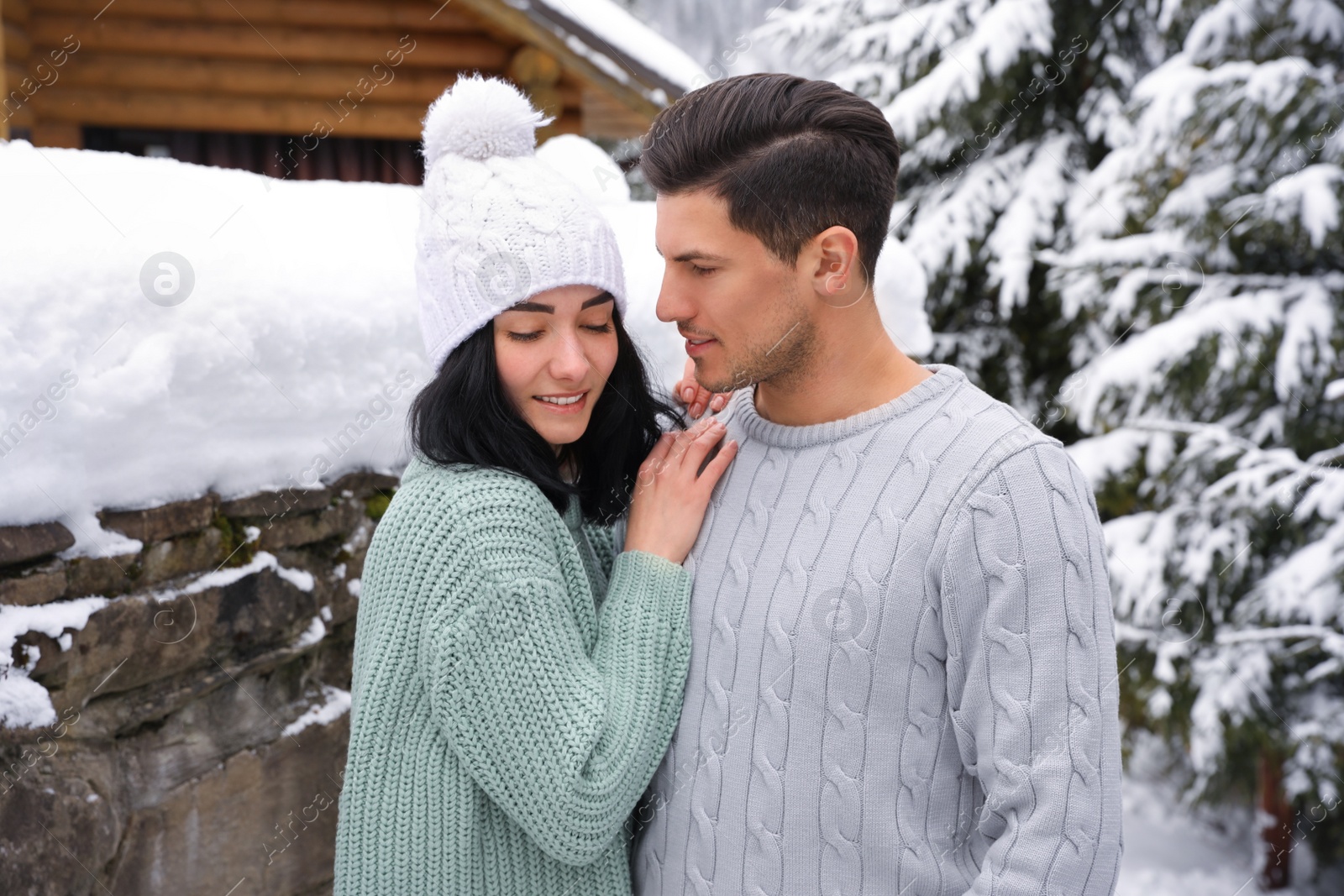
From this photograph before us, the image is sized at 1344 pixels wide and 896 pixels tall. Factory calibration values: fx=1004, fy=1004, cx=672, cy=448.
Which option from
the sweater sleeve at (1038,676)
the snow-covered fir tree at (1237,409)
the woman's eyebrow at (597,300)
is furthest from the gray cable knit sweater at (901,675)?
the snow-covered fir tree at (1237,409)

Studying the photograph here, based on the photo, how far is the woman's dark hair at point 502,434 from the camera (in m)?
1.56

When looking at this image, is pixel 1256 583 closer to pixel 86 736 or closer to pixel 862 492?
pixel 862 492

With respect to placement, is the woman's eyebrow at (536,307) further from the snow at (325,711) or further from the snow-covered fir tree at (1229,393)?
the snow-covered fir tree at (1229,393)

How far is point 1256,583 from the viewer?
14.5 feet

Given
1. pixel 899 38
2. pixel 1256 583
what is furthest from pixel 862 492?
pixel 899 38

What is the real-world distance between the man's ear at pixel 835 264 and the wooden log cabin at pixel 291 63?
3778 millimetres

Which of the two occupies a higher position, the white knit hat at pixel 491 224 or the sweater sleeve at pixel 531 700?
the white knit hat at pixel 491 224

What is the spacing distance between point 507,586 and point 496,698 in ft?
0.51

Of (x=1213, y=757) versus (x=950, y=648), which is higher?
(x=950, y=648)

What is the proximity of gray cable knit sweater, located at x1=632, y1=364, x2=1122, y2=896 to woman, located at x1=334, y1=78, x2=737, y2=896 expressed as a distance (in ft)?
0.30

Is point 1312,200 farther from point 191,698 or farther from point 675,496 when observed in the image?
point 191,698

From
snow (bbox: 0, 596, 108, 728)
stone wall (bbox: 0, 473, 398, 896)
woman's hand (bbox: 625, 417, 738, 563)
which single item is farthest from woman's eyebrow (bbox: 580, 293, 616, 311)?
snow (bbox: 0, 596, 108, 728)

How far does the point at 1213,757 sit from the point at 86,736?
4.43m

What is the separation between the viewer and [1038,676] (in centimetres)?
129
